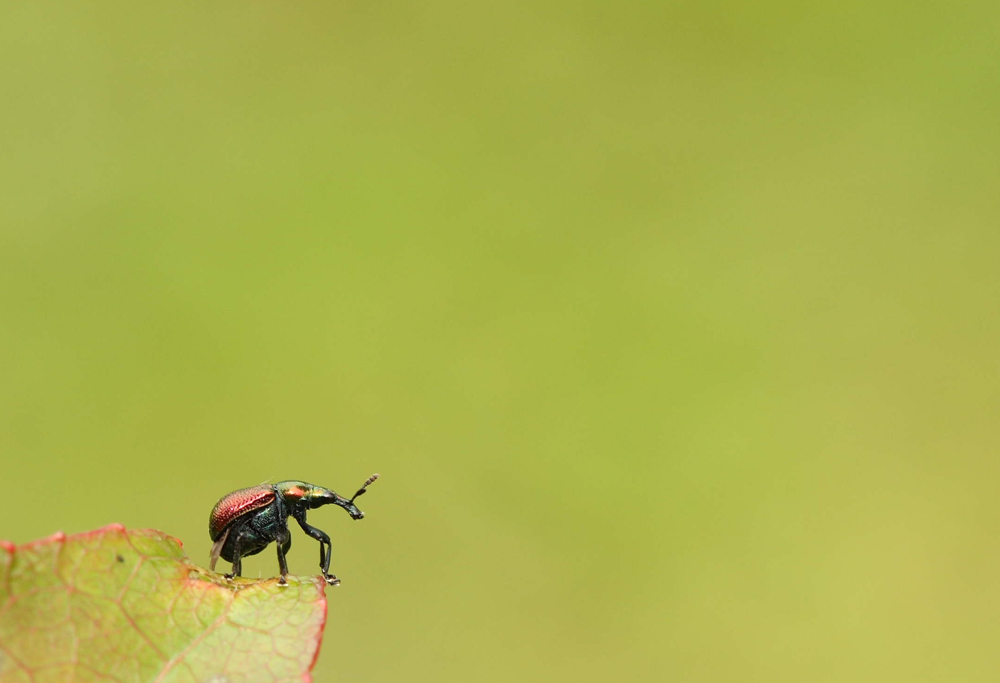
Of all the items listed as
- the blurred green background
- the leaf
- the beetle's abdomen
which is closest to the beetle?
the beetle's abdomen

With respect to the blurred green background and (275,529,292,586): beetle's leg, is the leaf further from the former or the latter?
the blurred green background

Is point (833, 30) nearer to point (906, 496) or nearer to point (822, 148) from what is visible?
point (822, 148)

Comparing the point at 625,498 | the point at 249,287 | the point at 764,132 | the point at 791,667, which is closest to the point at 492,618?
the point at 625,498

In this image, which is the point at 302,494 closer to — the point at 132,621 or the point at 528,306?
the point at 132,621

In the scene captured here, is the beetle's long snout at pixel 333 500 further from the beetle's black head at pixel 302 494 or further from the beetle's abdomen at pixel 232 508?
the beetle's abdomen at pixel 232 508

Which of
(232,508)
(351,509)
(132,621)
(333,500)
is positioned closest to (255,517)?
(232,508)

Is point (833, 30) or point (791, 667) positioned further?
point (833, 30)

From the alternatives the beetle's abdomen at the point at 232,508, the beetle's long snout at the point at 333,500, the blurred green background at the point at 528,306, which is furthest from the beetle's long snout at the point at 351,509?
the blurred green background at the point at 528,306
